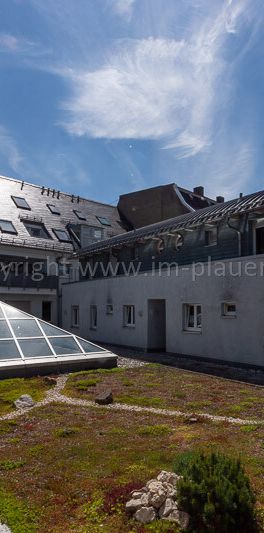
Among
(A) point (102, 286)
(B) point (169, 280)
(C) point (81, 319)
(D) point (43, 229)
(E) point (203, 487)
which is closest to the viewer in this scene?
(E) point (203, 487)

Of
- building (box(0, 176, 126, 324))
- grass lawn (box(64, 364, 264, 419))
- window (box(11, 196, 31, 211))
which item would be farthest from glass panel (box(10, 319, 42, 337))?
window (box(11, 196, 31, 211))

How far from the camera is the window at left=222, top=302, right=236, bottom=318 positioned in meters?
14.7

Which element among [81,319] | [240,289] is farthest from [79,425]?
[81,319]

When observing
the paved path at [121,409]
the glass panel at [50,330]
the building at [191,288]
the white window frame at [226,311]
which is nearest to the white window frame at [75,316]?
the building at [191,288]

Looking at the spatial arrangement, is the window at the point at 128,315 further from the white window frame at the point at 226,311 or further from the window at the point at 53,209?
the window at the point at 53,209

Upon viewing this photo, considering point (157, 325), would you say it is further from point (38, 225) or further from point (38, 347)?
point (38, 225)

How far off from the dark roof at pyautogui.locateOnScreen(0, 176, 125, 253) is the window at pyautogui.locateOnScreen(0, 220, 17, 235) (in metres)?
0.31

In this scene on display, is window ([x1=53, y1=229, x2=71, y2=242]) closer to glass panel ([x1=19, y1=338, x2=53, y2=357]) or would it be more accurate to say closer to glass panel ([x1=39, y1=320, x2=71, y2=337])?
glass panel ([x1=39, y1=320, x2=71, y2=337])

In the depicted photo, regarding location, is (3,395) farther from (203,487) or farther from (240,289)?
(240,289)

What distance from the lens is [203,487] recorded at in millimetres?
3934

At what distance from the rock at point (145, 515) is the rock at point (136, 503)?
0.08 m

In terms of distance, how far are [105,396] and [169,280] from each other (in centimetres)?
884

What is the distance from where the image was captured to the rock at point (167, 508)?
4.21m

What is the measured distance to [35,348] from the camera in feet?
43.3
